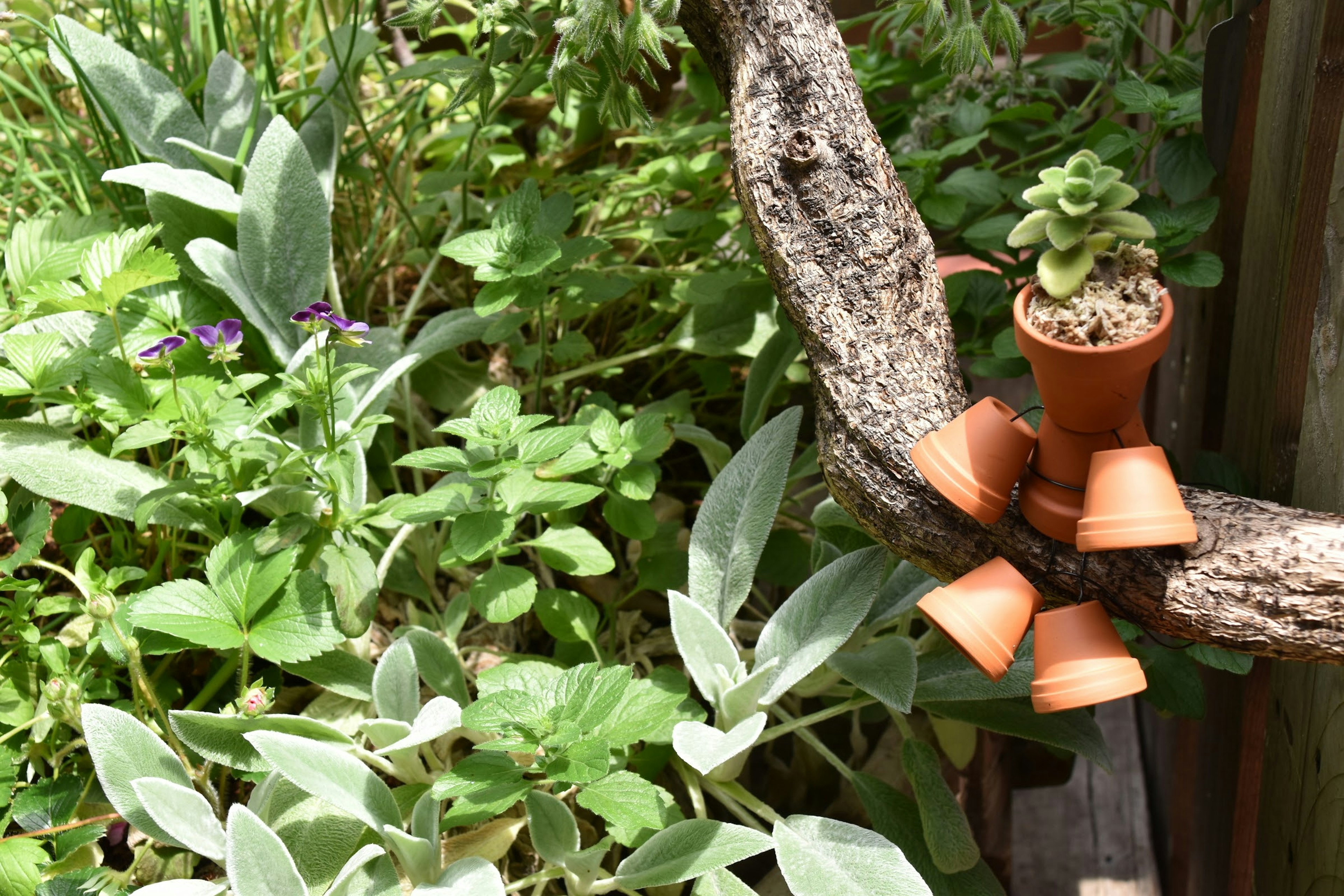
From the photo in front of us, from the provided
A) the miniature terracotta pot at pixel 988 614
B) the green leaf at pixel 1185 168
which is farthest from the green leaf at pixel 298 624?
the green leaf at pixel 1185 168

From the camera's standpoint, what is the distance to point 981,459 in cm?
72

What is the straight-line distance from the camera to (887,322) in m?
0.84

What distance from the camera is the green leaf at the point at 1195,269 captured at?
1001 mm

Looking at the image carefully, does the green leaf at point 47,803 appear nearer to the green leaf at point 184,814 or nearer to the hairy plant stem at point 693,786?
the green leaf at point 184,814

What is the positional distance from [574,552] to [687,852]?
0.30 meters

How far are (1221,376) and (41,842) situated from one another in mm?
1381

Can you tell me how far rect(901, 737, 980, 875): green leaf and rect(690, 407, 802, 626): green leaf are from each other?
0.23m

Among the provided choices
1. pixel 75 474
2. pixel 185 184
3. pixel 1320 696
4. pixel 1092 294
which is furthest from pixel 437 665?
pixel 1320 696

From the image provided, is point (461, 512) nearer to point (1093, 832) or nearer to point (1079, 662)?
point (1079, 662)

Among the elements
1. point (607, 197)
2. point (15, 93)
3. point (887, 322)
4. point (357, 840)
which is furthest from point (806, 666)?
point (15, 93)

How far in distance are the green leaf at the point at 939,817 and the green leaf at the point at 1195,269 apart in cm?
54

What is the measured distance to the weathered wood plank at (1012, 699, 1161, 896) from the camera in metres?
2.04

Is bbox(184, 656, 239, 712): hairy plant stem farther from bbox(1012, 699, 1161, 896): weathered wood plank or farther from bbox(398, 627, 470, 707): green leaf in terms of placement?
bbox(1012, 699, 1161, 896): weathered wood plank

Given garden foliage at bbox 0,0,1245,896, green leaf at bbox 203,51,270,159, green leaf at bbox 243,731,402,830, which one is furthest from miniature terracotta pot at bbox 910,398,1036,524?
green leaf at bbox 203,51,270,159
